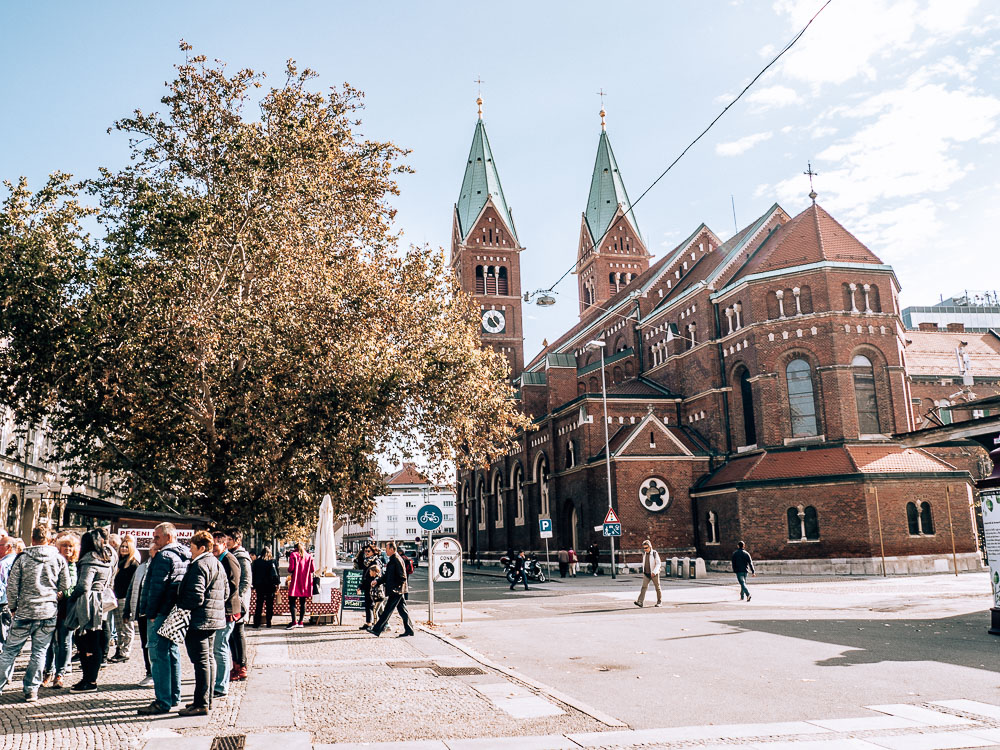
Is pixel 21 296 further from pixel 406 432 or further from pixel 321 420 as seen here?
pixel 406 432

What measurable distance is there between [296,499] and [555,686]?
11.8 meters

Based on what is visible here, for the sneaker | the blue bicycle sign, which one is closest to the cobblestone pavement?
the sneaker

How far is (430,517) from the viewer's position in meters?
16.4

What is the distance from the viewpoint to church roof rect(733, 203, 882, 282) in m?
39.1

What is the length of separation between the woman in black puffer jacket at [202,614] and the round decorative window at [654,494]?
3441 centimetres

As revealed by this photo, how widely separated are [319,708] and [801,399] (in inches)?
1357

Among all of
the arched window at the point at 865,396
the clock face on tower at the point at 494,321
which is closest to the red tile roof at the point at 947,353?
the arched window at the point at 865,396

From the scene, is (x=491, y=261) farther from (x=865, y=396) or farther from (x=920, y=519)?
(x=920, y=519)

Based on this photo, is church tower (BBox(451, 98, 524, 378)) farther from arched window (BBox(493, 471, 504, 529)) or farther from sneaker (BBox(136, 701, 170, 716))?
sneaker (BBox(136, 701, 170, 716))

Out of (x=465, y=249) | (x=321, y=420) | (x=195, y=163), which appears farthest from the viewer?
(x=465, y=249)

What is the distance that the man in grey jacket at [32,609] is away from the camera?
8562mm

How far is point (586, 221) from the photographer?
7462 cm

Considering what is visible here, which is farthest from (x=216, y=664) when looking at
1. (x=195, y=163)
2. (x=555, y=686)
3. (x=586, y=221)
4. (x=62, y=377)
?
(x=586, y=221)

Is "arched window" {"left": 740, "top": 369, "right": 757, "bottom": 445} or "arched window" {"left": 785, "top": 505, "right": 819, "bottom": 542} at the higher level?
"arched window" {"left": 740, "top": 369, "right": 757, "bottom": 445}
